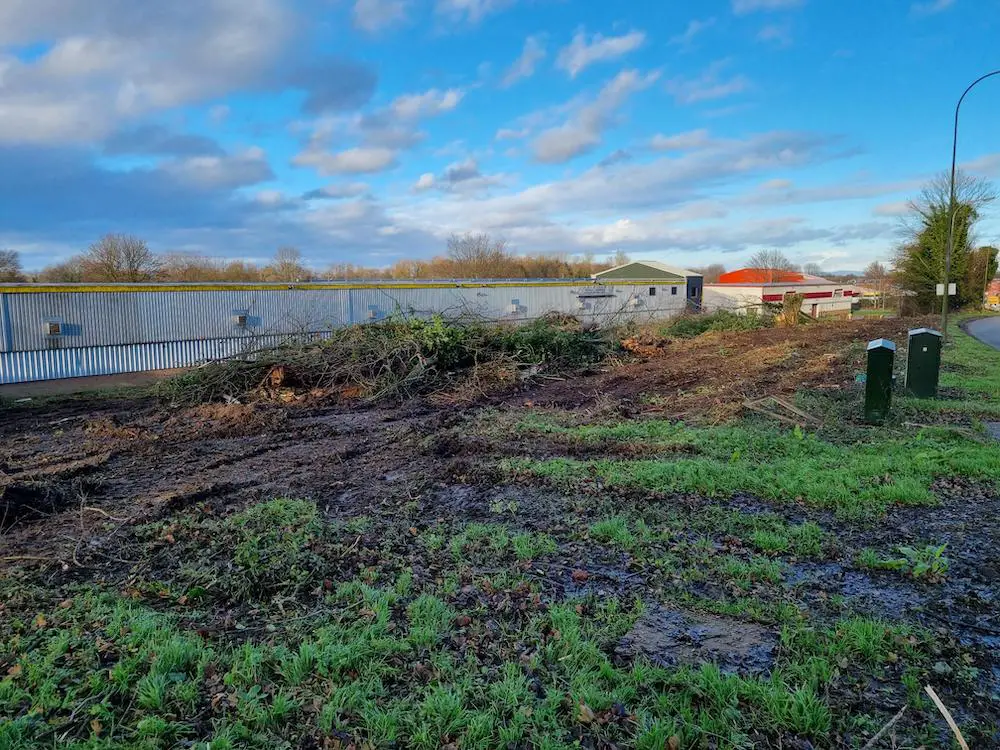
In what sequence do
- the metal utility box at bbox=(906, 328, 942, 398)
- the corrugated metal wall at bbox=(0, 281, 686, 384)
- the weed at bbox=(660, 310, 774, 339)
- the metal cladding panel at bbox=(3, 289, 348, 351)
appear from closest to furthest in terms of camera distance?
the metal utility box at bbox=(906, 328, 942, 398)
the corrugated metal wall at bbox=(0, 281, 686, 384)
the metal cladding panel at bbox=(3, 289, 348, 351)
the weed at bbox=(660, 310, 774, 339)

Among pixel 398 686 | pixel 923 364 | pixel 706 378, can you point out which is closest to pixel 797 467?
pixel 398 686

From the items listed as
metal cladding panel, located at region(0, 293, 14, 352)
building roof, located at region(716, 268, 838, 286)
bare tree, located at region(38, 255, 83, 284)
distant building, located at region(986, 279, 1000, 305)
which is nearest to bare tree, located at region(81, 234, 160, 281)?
bare tree, located at region(38, 255, 83, 284)

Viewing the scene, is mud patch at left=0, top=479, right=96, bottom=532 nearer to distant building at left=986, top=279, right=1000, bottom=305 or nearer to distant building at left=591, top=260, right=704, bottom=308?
distant building at left=591, top=260, right=704, bottom=308

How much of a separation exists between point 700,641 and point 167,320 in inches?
754

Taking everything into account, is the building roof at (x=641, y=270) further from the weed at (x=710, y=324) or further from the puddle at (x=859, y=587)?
the puddle at (x=859, y=587)

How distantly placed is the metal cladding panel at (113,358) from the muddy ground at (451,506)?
4323mm

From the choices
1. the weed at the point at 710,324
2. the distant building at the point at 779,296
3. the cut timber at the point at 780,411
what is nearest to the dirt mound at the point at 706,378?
the cut timber at the point at 780,411

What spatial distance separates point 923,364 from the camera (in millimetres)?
10367

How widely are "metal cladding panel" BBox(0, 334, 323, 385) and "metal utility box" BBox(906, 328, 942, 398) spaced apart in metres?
12.9

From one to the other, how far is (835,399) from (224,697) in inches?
399

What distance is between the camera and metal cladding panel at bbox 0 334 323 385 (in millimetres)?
15984

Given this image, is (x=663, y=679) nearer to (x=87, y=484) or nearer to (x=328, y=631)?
(x=328, y=631)

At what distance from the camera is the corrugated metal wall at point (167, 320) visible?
16203 mm

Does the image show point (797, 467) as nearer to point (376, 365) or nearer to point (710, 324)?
point (376, 365)
